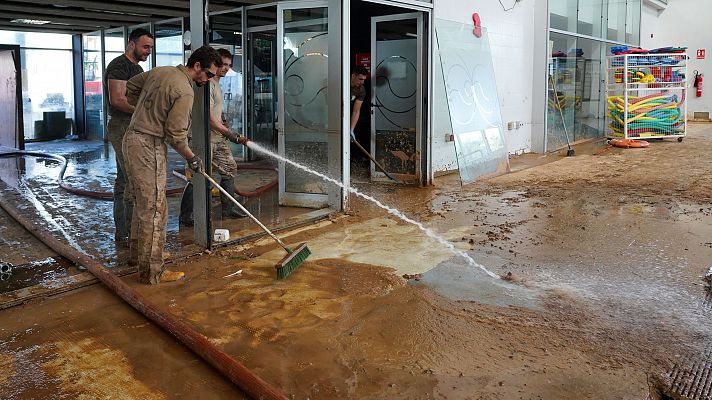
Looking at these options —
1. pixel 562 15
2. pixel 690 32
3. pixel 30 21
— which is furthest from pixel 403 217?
pixel 690 32

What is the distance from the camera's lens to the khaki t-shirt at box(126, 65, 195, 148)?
13.8 ft

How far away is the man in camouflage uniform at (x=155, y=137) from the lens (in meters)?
4.22

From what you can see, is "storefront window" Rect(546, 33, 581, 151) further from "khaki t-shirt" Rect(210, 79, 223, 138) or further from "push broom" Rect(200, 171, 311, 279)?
"push broom" Rect(200, 171, 311, 279)

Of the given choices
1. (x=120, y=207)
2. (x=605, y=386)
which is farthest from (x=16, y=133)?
(x=605, y=386)

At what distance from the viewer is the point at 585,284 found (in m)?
4.28

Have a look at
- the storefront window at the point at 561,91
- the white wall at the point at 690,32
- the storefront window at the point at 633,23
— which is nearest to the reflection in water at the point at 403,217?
the storefront window at the point at 561,91

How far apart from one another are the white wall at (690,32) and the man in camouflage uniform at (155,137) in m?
18.2

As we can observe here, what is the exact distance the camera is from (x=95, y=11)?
420 inches

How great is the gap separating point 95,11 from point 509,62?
22.3ft

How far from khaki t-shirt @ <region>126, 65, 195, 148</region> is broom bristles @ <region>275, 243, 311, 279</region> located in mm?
1034

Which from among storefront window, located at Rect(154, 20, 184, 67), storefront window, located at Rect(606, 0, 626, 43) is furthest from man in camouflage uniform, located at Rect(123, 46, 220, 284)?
storefront window, located at Rect(606, 0, 626, 43)

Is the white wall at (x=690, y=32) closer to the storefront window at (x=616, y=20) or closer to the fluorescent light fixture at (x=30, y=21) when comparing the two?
the storefront window at (x=616, y=20)

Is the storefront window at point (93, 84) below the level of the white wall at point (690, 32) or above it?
below

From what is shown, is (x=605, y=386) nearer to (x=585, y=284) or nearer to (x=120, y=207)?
(x=585, y=284)
